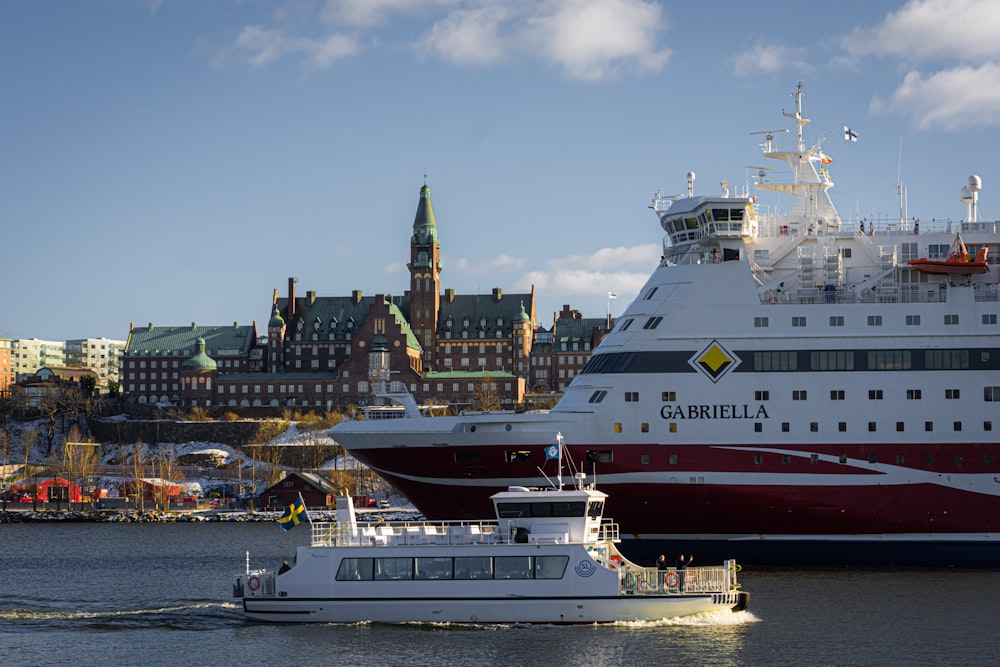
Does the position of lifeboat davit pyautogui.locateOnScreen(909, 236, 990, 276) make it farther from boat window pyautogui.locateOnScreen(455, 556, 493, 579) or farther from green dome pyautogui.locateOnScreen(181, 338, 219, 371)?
green dome pyautogui.locateOnScreen(181, 338, 219, 371)

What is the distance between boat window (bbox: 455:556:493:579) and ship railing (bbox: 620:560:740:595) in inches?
141

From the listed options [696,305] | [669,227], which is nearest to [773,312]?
[696,305]

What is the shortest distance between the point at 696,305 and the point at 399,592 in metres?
18.4

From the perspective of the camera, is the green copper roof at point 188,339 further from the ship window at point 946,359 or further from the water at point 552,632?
the ship window at point 946,359

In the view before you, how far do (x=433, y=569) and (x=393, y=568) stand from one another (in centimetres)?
111

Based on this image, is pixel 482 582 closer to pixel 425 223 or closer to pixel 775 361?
pixel 775 361

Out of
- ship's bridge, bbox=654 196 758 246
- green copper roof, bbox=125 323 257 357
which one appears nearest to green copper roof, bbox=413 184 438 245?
green copper roof, bbox=125 323 257 357

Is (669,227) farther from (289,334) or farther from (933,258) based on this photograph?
(289,334)

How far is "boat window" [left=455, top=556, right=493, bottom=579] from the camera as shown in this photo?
36.5 meters

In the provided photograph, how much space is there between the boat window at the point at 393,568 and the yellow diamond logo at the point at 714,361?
1661 cm

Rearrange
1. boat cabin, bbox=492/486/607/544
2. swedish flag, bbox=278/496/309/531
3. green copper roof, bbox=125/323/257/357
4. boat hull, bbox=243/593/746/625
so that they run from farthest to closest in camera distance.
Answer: green copper roof, bbox=125/323/257/357 < boat cabin, bbox=492/486/607/544 < swedish flag, bbox=278/496/309/531 < boat hull, bbox=243/593/746/625

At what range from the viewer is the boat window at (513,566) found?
36.4m

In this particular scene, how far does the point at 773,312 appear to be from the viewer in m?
49.6

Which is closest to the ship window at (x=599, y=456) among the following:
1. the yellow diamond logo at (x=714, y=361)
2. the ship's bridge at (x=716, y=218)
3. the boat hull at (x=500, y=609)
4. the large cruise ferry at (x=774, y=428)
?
the large cruise ferry at (x=774, y=428)
